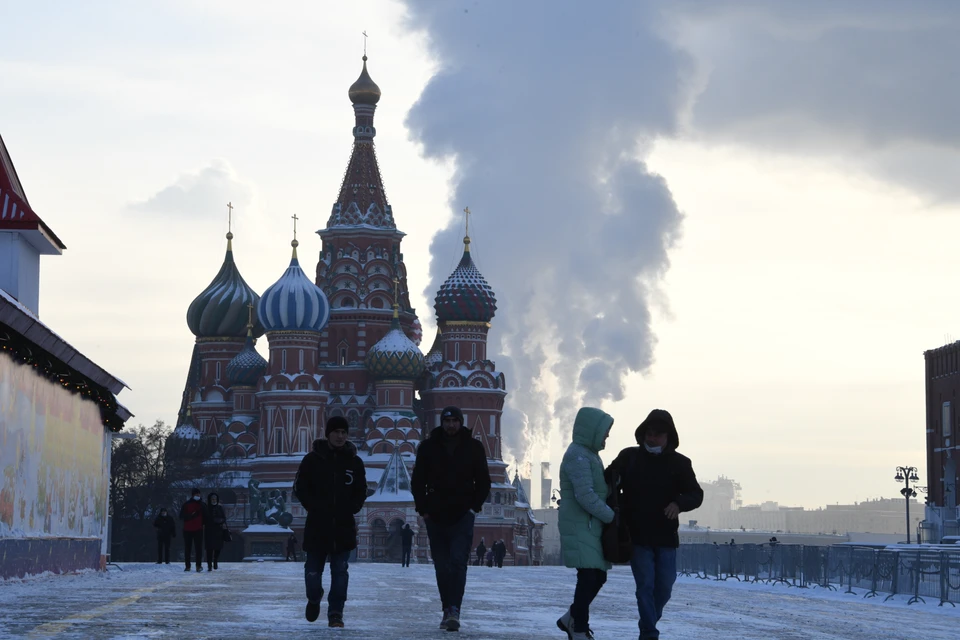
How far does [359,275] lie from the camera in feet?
347

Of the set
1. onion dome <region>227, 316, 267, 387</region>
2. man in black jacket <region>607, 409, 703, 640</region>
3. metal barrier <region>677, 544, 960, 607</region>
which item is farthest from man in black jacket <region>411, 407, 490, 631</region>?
onion dome <region>227, 316, 267, 387</region>

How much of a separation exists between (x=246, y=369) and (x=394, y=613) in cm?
8999

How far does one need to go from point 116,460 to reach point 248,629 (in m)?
84.7

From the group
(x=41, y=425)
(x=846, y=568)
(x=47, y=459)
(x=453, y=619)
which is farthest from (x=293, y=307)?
(x=453, y=619)

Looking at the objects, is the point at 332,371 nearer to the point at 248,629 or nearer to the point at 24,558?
the point at 24,558

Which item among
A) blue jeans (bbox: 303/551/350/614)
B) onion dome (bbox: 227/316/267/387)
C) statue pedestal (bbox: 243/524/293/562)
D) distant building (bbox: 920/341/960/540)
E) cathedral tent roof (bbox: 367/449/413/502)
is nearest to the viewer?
blue jeans (bbox: 303/551/350/614)

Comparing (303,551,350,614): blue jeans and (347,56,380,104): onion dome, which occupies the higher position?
(347,56,380,104): onion dome

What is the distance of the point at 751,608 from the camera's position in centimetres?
1991

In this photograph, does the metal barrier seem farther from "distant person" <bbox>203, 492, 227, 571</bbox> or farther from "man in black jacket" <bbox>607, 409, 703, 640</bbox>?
"man in black jacket" <bbox>607, 409, 703, 640</bbox>

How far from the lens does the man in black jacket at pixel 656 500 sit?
12.8 metres

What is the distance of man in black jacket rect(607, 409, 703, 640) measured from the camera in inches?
502

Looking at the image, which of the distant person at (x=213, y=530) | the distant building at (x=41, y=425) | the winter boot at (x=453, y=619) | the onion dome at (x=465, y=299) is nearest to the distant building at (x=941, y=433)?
the onion dome at (x=465, y=299)

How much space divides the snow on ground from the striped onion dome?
3180 inches

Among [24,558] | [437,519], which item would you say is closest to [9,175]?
[24,558]
